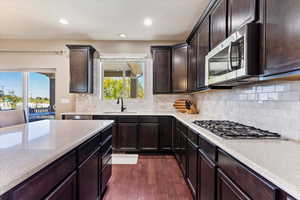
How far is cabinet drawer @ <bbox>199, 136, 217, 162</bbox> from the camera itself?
1.40m

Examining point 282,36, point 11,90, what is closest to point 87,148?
point 282,36

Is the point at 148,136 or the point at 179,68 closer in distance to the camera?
the point at 148,136

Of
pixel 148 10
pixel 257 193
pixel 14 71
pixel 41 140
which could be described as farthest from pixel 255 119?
pixel 14 71

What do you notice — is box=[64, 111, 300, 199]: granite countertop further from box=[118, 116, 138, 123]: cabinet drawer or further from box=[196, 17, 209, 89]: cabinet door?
box=[118, 116, 138, 123]: cabinet drawer

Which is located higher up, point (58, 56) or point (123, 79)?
point (58, 56)

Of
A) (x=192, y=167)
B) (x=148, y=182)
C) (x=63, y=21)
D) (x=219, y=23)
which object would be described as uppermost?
(x=63, y=21)

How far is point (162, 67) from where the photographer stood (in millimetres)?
4145

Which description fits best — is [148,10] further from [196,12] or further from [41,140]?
[41,140]

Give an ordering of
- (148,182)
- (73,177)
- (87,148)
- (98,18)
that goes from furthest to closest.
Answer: (98,18) < (148,182) < (87,148) < (73,177)

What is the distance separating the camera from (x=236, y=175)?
1.05 m

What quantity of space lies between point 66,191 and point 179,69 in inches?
132

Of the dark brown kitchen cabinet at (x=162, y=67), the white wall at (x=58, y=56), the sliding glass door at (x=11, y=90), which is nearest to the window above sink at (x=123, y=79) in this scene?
the white wall at (x=58, y=56)

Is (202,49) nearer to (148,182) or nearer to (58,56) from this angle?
(148,182)

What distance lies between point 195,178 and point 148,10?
2718 millimetres
